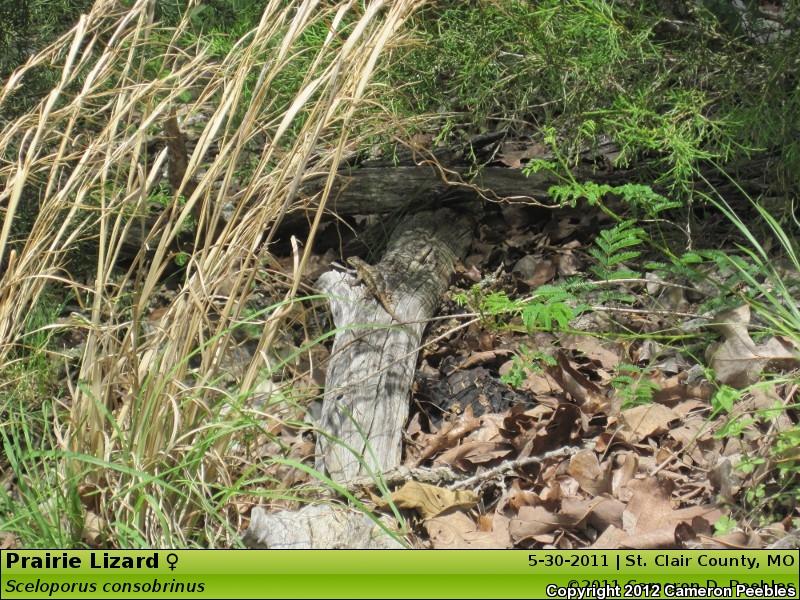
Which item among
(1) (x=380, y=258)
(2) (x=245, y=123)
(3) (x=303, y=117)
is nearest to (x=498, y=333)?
(1) (x=380, y=258)

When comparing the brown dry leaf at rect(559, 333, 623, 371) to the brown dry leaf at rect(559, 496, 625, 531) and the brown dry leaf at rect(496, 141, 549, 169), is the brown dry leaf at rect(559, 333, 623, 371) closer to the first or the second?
the brown dry leaf at rect(559, 496, 625, 531)

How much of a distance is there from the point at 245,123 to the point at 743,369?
5.81ft

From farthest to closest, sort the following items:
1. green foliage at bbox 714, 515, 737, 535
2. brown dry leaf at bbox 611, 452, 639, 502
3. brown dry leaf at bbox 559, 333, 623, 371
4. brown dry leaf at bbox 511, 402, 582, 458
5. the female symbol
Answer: brown dry leaf at bbox 559, 333, 623, 371 < brown dry leaf at bbox 511, 402, 582, 458 < brown dry leaf at bbox 611, 452, 639, 502 < green foliage at bbox 714, 515, 737, 535 < the female symbol

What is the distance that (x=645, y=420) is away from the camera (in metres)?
2.96

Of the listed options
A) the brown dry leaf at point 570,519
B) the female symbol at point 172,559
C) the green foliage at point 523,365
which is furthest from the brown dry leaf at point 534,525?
the female symbol at point 172,559

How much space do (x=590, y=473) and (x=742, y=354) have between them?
67cm

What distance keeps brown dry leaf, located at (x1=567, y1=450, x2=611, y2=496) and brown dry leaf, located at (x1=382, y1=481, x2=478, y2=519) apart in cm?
32

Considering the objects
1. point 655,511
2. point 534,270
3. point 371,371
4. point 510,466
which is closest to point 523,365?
point 510,466

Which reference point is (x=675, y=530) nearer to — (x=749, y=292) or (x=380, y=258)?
(x=749, y=292)

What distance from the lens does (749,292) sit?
10.5 feet

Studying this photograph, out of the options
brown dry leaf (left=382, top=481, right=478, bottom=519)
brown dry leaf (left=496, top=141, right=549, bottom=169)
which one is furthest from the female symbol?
brown dry leaf (left=496, top=141, right=549, bottom=169)

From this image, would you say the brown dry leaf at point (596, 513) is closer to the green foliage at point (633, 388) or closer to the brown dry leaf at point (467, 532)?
the brown dry leaf at point (467, 532)

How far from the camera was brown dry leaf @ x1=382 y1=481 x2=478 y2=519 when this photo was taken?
9.07 feet

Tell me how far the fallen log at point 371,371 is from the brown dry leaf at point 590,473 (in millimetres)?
629
